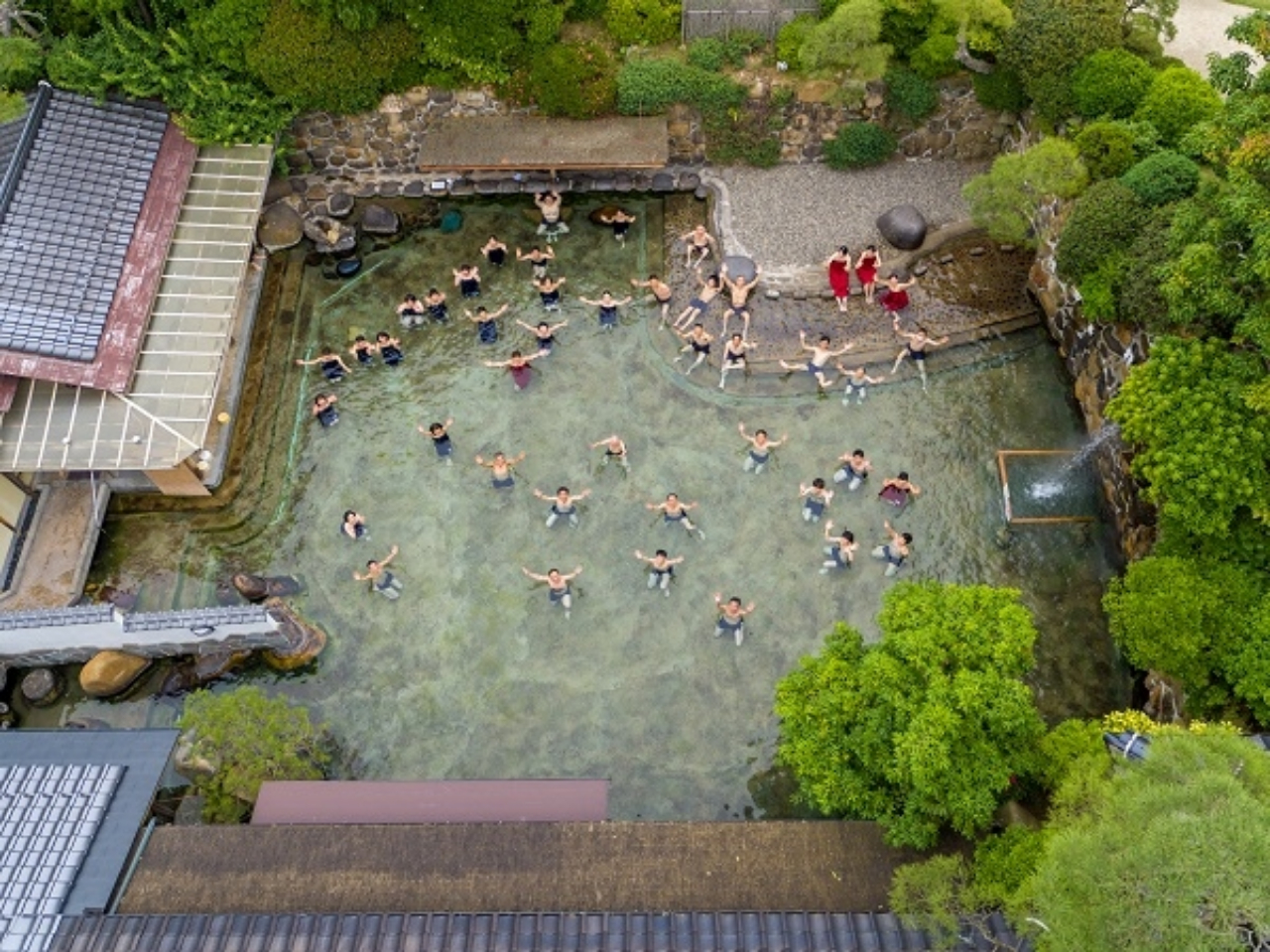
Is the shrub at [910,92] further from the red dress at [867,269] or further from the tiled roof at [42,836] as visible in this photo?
the tiled roof at [42,836]

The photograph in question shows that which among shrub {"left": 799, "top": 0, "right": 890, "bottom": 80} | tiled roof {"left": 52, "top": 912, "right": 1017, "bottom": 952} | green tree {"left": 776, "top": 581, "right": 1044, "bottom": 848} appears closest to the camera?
tiled roof {"left": 52, "top": 912, "right": 1017, "bottom": 952}

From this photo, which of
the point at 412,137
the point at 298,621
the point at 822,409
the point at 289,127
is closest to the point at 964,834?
the point at 822,409

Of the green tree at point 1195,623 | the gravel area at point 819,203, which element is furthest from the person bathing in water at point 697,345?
the green tree at point 1195,623

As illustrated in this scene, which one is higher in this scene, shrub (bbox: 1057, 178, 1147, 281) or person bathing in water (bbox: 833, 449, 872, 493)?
shrub (bbox: 1057, 178, 1147, 281)

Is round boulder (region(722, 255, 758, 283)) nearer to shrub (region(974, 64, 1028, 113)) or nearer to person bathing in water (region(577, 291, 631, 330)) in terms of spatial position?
person bathing in water (region(577, 291, 631, 330))

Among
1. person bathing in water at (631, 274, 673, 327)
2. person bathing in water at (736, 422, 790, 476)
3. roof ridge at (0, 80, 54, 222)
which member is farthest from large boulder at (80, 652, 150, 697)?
person bathing in water at (631, 274, 673, 327)

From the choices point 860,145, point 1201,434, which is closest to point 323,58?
point 860,145
